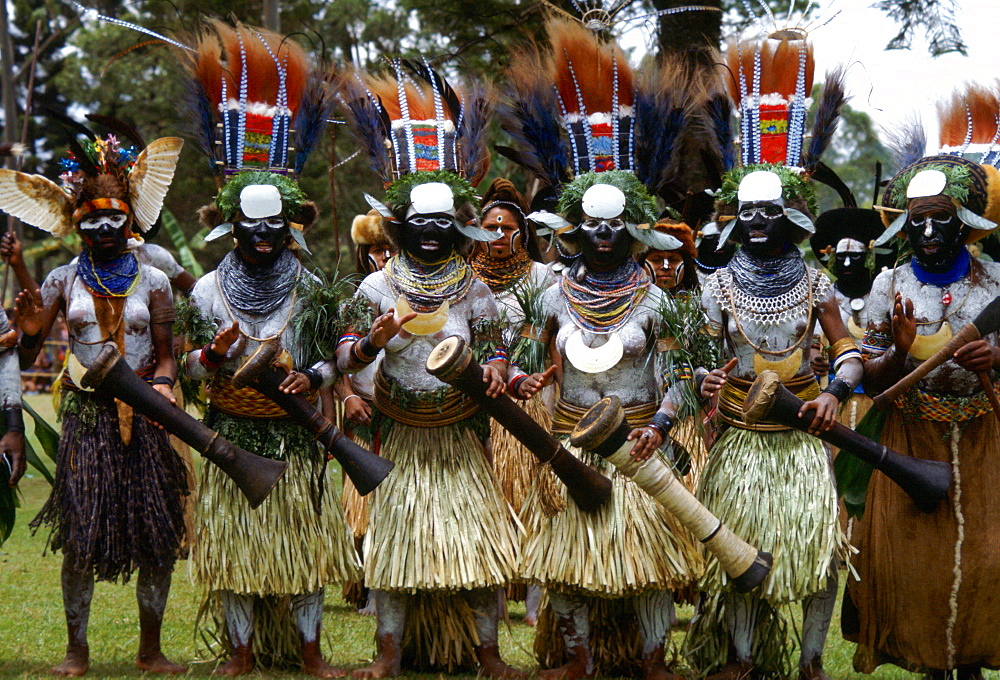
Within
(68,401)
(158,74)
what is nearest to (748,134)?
(68,401)

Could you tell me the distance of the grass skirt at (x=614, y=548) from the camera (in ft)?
15.0

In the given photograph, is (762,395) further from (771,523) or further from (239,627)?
(239,627)

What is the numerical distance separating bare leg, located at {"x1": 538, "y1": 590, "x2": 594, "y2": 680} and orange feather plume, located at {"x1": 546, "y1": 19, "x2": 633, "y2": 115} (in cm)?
216

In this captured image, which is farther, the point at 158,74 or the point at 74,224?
the point at 158,74

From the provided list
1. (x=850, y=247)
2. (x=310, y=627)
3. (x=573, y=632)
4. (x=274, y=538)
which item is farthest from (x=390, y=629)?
(x=850, y=247)

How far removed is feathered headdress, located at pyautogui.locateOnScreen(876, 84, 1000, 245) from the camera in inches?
183

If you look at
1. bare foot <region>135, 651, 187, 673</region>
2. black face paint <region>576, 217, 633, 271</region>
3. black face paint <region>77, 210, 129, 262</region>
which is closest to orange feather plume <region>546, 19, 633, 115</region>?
black face paint <region>576, 217, 633, 271</region>

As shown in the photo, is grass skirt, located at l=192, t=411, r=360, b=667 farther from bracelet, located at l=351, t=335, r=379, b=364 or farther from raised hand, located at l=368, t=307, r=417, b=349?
raised hand, located at l=368, t=307, r=417, b=349

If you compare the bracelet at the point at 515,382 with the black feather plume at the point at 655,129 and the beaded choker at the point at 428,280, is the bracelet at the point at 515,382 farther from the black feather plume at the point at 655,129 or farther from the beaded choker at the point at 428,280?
the black feather plume at the point at 655,129

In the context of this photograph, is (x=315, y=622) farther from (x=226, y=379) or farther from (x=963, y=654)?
(x=963, y=654)

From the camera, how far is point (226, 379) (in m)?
4.89

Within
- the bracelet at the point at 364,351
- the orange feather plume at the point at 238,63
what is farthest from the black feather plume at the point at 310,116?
the bracelet at the point at 364,351

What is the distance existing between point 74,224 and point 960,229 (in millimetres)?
3794

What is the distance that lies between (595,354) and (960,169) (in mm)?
1690
